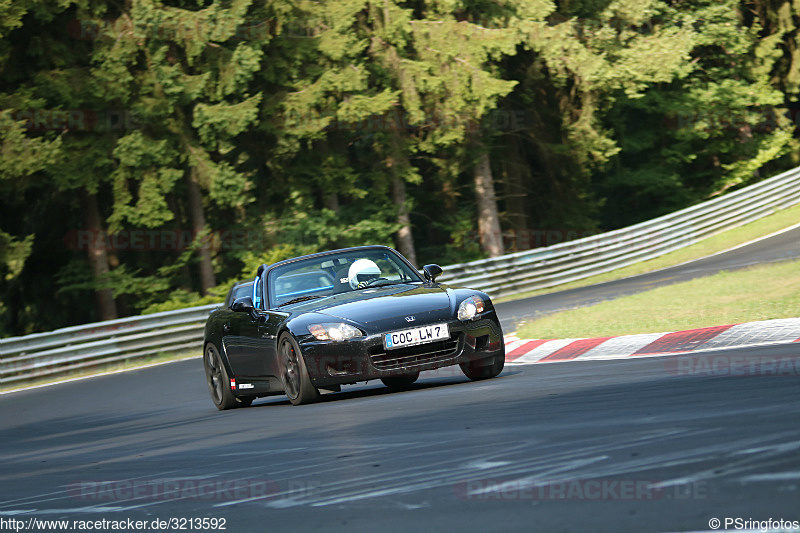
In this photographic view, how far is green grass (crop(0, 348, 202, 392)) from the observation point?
69.3 ft

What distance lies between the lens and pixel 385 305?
9.92 meters

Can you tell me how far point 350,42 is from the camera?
31469mm

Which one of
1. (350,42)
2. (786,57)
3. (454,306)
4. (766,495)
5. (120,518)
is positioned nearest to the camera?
(766,495)

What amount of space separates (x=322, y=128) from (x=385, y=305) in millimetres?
21181

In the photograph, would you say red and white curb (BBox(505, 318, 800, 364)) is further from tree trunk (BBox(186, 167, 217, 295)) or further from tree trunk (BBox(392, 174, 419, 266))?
tree trunk (BBox(392, 174, 419, 266))

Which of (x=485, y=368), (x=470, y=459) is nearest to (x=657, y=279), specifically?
(x=485, y=368)

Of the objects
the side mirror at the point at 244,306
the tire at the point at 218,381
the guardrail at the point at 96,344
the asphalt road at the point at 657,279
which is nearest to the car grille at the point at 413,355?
the side mirror at the point at 244,306

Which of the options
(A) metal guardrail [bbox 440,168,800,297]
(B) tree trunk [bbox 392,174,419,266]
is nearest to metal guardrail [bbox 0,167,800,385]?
(A) metal guardrail [bbox 440,168,800,297]

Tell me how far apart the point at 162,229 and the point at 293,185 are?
406 cm

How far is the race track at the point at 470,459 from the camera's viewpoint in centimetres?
450

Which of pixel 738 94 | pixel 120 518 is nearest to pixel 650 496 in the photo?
pixel 120 518

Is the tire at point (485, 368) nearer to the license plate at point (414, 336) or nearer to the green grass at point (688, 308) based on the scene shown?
the license plate at point (414, 336)

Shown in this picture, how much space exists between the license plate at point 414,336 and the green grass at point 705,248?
1712 cm

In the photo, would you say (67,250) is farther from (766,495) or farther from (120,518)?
(766,495)
